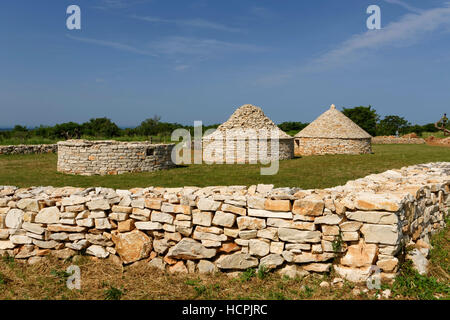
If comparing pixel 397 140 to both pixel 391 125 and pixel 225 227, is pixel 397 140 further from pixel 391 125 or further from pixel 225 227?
pixel 225 227

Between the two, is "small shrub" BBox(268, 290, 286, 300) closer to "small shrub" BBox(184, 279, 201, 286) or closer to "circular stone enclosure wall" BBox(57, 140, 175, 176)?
"small shrub" BBox(184, 279, 201, 286)

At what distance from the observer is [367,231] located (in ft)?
12.2

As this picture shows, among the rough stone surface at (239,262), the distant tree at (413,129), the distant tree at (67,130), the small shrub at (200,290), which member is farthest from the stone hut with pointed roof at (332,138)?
the distant tree at (413,129)

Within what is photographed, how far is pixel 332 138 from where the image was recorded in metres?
24.7

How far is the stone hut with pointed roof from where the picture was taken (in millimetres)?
24625

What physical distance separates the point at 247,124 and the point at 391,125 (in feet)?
172

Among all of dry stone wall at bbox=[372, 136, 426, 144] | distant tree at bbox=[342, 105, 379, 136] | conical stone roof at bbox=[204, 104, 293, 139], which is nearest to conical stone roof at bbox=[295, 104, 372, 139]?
conical stone roof at bbox=[204, 104, 293, 139]

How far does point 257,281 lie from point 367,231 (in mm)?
1432

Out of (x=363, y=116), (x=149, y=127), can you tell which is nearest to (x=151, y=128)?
(x=149, y=127)

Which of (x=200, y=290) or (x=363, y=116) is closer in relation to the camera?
(x=200, y=290)
